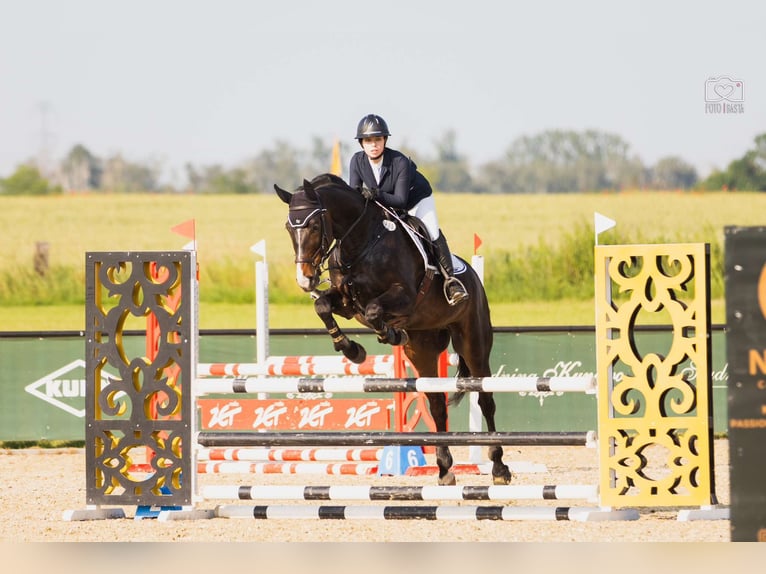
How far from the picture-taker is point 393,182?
25.1 feet

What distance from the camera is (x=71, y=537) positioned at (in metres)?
6.29

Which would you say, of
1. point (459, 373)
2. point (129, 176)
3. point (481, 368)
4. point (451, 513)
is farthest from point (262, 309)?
point (129, 176)

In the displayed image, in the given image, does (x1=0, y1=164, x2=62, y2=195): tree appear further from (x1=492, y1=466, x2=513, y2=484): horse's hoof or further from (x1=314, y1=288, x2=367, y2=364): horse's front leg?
(x1=314, y1=288, x2=367, y2=364): horse's front leg

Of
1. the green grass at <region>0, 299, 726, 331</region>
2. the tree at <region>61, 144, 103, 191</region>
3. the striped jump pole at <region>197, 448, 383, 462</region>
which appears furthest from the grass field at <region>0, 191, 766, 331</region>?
the striped jump pole at <region>197, 448, 383, 462</region>

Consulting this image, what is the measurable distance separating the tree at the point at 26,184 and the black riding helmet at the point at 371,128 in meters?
27.6

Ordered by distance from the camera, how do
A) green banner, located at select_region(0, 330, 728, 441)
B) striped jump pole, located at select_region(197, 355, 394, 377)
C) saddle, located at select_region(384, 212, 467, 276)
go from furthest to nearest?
green banner, located at select_region(0, 330, 728, 441)
striped jump pole, located at select_region(197, 355, 394, 377)
saddle, located at select_region(384, 212, 467, 276)

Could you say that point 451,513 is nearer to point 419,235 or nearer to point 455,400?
point 419,235

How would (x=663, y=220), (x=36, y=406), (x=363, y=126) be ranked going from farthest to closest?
(x=663, y=220) → (x=36, y=406) → (x=363, y=126)

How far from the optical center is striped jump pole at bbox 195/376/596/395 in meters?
6.52

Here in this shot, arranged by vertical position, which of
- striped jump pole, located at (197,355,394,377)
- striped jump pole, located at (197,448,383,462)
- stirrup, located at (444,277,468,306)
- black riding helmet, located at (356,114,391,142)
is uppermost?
black riding helmet, located at (356,114,391,142)

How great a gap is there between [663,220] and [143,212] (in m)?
12.6

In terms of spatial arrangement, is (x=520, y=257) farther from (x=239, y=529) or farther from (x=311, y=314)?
(x=239, y=529)

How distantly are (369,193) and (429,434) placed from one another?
158 cm

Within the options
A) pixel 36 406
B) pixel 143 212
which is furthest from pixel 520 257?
pixel 36 406
